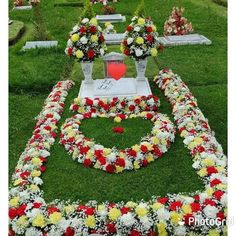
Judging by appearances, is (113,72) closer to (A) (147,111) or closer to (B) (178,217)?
(A) (147,111)

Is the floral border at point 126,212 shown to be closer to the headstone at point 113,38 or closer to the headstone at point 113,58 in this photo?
the headstone at point 113,58

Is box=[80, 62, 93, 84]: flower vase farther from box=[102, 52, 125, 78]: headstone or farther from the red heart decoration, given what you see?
the red heart decoration

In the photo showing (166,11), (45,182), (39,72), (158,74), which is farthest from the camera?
(166,11)

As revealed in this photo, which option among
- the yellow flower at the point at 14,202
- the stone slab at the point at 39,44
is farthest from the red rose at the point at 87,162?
the stone slab at the point at 39,44

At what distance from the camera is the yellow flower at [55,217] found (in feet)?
19.3

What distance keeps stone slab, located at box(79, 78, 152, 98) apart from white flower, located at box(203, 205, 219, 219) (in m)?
4.44

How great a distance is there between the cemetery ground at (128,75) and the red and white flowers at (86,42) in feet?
3.89

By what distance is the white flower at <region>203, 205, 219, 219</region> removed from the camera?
19.2 ft

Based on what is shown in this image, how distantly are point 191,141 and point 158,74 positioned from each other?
4152 millimetres

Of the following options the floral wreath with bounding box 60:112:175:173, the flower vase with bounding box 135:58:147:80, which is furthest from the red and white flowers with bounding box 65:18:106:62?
the floral wreath with bounding box 60:112:175:173

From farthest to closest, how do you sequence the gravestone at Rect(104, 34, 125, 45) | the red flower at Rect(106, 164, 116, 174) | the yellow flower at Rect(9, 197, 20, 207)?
the gravestone at Rect(104, 34, 125, 45) < the red flower at Rect(106, 164, 116, 174) < the yellow flower at Rect(9, 197, 20, 207)

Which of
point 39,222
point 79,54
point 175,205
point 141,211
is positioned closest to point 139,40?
point 79,54

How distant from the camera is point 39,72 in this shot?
12562mm

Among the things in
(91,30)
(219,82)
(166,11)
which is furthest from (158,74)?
(166,11)
